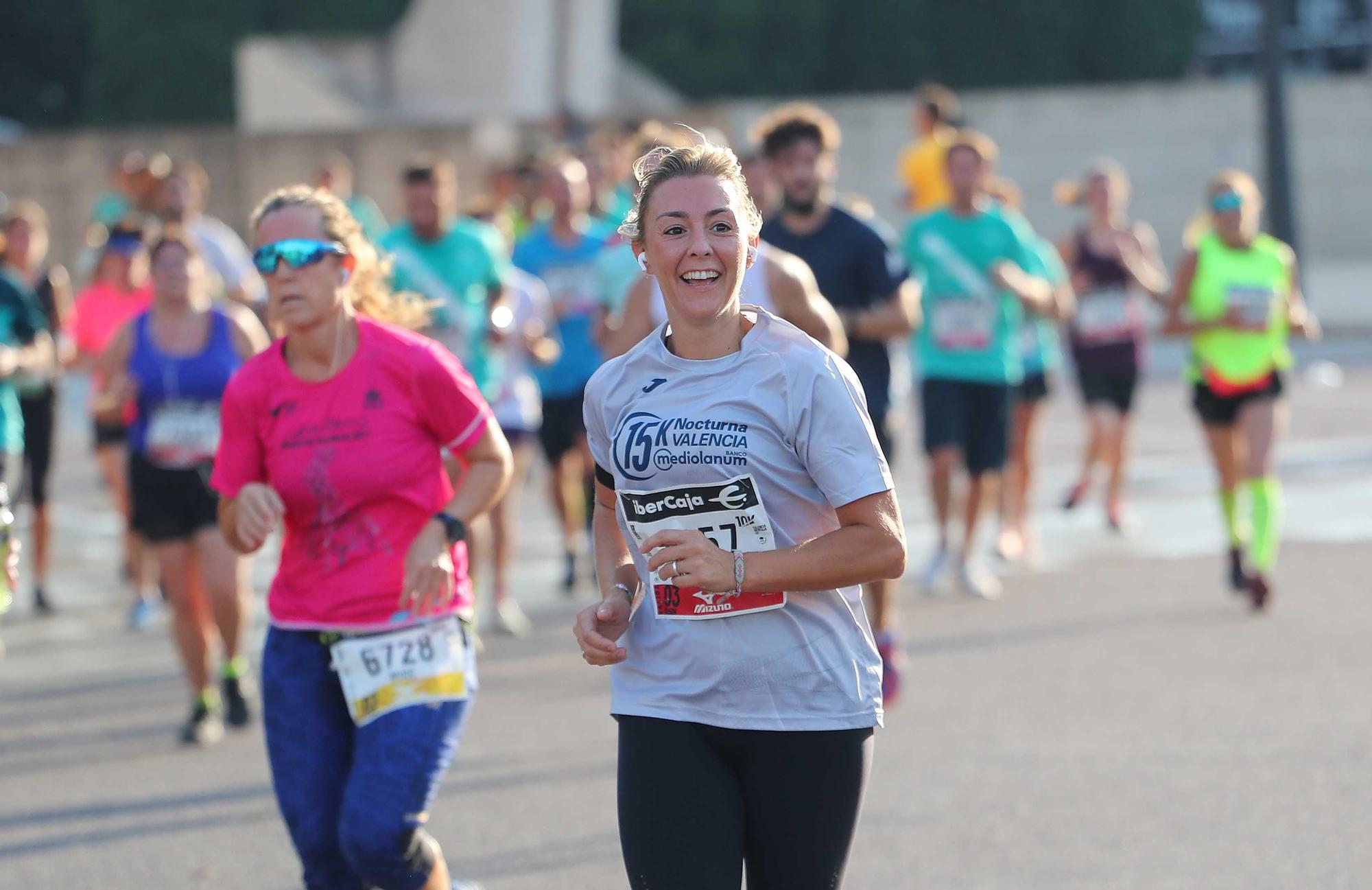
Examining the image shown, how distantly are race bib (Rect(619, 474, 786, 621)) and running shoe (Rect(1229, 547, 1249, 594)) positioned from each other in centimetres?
646

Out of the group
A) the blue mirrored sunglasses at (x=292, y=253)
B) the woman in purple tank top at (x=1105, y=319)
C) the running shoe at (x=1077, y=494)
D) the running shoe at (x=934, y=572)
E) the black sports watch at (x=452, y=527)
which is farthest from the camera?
the running shoe at (x=1077, y=494)

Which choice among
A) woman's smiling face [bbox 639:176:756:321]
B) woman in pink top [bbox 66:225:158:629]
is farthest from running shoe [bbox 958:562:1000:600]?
woman's smiling face [bbox 639:176:756:321]

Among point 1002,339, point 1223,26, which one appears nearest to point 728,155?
point 1002,339

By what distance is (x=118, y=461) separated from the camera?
456 inches

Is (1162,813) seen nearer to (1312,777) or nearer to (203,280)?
(1312,777)

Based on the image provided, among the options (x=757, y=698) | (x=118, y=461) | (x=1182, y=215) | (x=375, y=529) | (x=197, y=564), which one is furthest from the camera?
(x=1182, y=215)

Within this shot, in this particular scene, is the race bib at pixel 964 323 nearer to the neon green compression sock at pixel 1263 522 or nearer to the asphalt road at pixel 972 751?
the asphalt road at pixel 972 751

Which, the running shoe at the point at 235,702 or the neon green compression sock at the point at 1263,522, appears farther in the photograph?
the neon green compression sock at the point at 1263,522

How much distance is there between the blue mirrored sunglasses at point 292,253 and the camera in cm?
495

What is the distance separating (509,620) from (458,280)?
1.62 m

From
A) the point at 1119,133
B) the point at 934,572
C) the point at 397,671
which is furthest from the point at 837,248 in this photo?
the point at 1119,133

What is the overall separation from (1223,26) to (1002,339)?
3687cm

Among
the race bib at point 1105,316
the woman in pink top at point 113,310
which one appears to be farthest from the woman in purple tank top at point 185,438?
the race bib at point 1105,316

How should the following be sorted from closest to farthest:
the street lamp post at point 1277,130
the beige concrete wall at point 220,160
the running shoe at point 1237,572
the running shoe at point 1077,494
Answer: the running shoe at point 1237,572, the running shoe at point 1077,494, the street lamp post at point 1277,130, the beige concrete wall at point 220,160
